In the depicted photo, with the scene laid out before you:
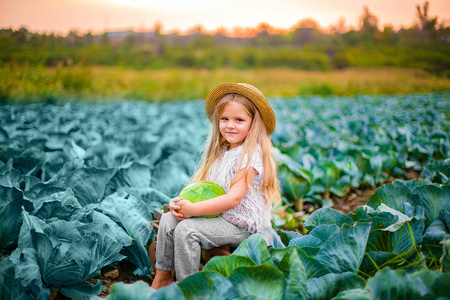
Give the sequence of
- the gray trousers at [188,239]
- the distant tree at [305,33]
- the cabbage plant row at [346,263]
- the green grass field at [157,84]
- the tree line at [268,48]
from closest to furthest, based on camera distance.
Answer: the cabbage plant row at [346,263] → the gray trousers at [188,239] → the green grass field at [157,84] → the tree line at [268,48] → the distant tree at [305,33]

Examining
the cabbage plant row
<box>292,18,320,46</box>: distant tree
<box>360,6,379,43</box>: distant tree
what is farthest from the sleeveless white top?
<box>292,18,320,46</box>: distant tree

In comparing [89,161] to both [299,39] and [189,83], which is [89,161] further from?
[299,39]

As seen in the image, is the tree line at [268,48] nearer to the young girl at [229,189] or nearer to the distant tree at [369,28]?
the distant tree at [369,28]

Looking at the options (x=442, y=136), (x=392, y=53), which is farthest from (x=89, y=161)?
(x=392, y=53)

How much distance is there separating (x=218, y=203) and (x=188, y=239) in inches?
9.0

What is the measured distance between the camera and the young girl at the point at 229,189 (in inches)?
65.4

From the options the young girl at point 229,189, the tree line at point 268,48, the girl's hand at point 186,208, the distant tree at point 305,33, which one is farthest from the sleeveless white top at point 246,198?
the distant tree at point 305,33

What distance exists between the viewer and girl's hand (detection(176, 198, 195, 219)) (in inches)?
65.6

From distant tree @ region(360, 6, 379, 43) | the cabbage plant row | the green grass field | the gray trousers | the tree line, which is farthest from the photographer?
distant tree @ region(360, 6, 379, 43)

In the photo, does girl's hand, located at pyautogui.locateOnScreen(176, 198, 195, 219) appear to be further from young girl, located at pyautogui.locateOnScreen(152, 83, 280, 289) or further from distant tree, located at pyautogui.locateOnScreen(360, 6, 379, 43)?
distant tree, located at pyautogui.locateOnScreen(360, 6, 379, 43)

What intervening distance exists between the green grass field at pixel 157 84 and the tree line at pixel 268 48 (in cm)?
102

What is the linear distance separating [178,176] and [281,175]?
962 mm

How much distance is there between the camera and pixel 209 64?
36656 millimetres

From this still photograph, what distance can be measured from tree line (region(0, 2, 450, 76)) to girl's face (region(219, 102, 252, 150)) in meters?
10.7
